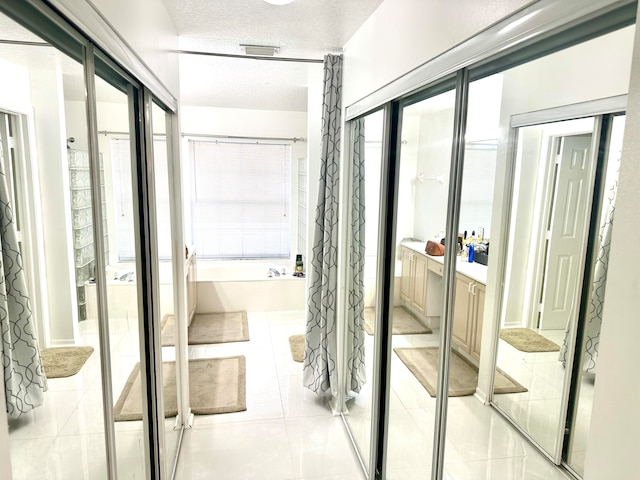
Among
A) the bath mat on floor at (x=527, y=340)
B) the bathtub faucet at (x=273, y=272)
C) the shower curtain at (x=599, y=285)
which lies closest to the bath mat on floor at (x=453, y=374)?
the bath mat on floor at (x=527, y=340)

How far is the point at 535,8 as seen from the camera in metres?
0.95

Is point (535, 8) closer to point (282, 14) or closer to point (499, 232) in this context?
point (499, 232)

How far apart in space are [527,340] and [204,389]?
266cm

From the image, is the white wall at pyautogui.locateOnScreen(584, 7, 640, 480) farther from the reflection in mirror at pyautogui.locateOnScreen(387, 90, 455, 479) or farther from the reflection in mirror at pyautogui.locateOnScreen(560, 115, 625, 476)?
the reflection in mirror at pyautogui.locateOnScreen(387, 90, 455, 479)

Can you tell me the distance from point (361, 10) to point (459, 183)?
3.55 ft

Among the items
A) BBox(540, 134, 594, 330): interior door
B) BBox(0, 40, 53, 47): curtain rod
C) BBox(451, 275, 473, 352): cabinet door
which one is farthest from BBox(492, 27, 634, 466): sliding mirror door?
BBox(0, 40, 53, 47): curtain rod

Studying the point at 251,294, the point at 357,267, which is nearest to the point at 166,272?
the point at 357,267

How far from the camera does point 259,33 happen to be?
2.28 meters

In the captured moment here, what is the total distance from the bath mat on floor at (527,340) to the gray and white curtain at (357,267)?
1314mm

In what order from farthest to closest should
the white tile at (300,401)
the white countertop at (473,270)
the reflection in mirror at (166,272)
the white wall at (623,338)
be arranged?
the white tile at (300,401)
the reflection in mirror at (166,272)
the white countertop at (473,270)
the white wall at (623,338)

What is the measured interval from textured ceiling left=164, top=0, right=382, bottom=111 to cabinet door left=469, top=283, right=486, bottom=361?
4.45ft

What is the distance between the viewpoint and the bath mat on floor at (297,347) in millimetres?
3826

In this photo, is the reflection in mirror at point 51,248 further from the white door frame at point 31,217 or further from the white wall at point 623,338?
the white wall at point 623,338

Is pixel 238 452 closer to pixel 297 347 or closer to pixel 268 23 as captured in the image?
pixel 297 347
